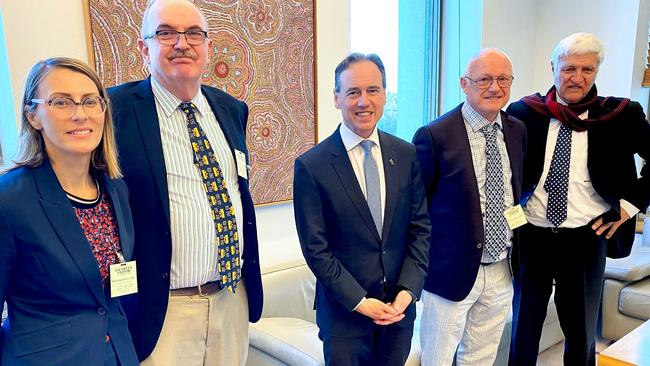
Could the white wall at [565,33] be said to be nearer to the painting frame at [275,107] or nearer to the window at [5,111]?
the painting frame at [275,107]

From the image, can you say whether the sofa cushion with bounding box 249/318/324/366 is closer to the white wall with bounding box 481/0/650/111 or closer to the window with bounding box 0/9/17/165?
the window with bounding box 0/9/17/165

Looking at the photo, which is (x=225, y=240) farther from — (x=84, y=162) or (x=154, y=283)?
(x=84, y=162)

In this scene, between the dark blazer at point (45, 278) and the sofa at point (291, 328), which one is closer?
the dark blazer at point (45, 278)

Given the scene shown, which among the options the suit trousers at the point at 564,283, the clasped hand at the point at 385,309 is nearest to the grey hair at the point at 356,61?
the clasped hand at the point at 385,309

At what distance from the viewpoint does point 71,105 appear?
44.2 inches

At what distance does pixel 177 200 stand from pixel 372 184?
0.64 meters

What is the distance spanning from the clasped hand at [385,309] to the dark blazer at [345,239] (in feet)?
0.10

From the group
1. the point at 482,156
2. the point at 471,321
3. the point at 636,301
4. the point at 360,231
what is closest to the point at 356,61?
the point at 360,231

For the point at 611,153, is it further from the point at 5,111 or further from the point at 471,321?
the point at 5,111

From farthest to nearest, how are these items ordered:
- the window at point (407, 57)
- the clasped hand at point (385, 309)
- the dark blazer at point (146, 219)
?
the window at point (407, 57) < the clasped hand at point (385, 309) < the dark blazer at point (146, 219)

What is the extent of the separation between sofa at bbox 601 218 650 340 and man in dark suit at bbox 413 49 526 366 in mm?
1623

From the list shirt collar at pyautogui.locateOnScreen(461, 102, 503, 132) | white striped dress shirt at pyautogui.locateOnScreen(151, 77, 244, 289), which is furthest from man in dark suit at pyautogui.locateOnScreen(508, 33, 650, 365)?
white striped dress shirt at pyautogui.locateOnScreen(151, 77, 244, 289)

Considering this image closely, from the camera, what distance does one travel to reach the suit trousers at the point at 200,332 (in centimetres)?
141

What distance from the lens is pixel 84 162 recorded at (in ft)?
3.86
